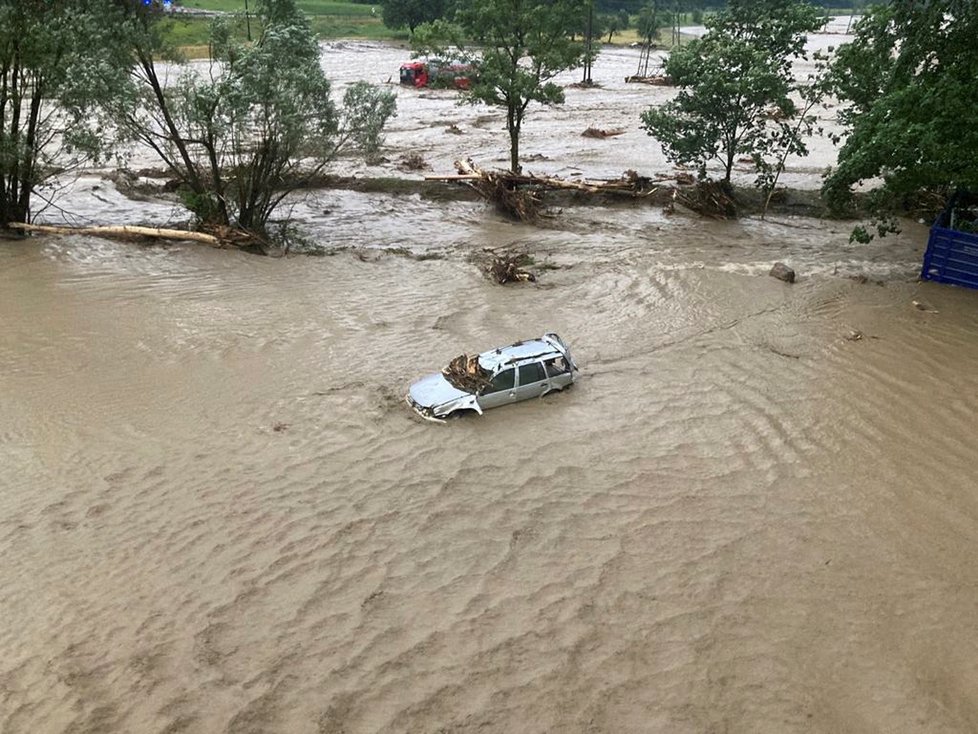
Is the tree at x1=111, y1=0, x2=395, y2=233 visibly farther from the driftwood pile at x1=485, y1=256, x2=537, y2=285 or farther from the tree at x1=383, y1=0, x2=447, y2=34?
the tree at x1=383, y1=0, x2=447, y2=34

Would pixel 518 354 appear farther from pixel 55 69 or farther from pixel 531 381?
pixel 55 69

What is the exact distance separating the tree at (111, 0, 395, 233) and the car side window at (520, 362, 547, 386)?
10963mm

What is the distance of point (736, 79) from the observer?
20.6m

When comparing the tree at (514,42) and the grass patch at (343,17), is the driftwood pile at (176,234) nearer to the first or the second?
the tree at (514,42)

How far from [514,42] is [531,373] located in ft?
49.9

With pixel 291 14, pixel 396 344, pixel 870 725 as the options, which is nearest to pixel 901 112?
pixel 396 344

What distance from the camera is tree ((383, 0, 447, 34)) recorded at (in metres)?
69.5

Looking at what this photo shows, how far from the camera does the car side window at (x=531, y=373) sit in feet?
37.0

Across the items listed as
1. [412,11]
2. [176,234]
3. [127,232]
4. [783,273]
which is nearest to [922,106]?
[783,273]

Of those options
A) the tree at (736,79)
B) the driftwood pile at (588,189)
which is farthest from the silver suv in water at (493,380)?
the tree at (736,79)

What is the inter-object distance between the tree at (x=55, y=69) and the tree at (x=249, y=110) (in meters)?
0.70

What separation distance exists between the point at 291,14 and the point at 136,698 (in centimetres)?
1766

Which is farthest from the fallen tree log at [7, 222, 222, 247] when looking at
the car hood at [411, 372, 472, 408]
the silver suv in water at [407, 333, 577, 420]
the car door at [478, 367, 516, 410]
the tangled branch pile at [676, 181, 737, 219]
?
the tangled branch pile at [676, 181, 737, 219]

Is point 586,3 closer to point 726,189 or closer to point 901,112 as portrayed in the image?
point 726,189
